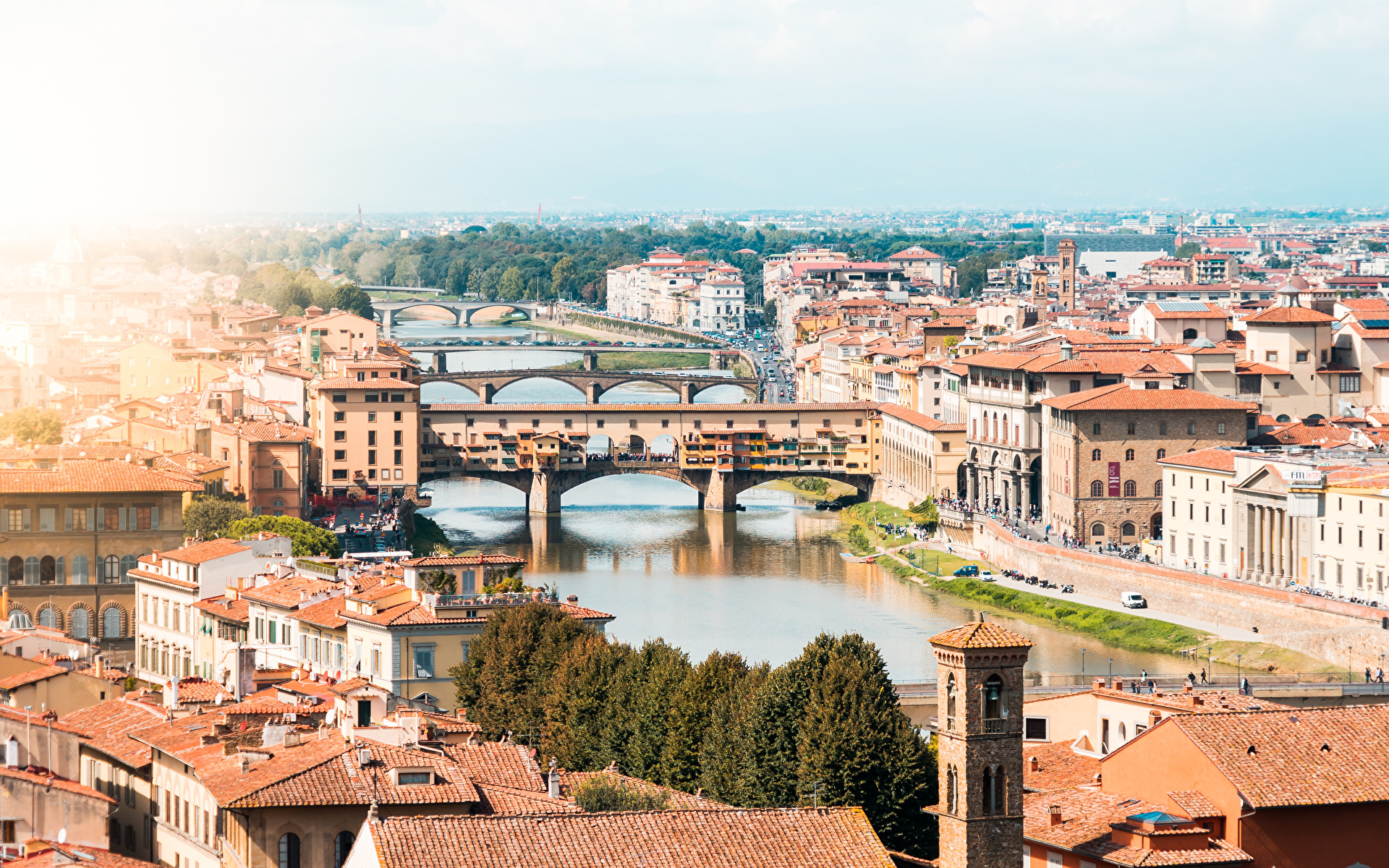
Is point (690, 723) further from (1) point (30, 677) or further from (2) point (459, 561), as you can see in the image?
(2) point (459, 561)

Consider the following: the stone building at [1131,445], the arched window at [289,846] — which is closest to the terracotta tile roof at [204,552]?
the arched window at [289,846]

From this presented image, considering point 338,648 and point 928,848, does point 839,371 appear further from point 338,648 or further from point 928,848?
point 928,848

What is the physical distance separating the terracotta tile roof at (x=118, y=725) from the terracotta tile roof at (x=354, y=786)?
2546 millimetres

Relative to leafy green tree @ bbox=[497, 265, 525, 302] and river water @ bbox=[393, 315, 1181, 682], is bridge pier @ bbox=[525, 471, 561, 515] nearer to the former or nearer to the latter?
A: river water @ bbox=[393, 315, 1181, 682]

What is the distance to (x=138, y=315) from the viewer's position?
8338 cm

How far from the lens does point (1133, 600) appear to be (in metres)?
40.5

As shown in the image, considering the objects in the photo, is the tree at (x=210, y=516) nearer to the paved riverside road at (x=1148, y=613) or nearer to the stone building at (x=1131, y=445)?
the paved riverside road at (x=1148, y=613)

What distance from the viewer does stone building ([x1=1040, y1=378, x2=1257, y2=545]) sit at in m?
47.4

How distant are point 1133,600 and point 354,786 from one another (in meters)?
26.3

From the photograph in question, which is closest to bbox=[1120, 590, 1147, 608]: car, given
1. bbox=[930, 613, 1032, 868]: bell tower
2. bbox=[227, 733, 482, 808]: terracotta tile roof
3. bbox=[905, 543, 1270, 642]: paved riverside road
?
bbox=[905, 543, 1270, 642]: paved riverside road

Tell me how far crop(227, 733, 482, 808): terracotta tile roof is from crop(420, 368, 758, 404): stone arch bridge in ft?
187

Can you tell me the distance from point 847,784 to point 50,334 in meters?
49.7

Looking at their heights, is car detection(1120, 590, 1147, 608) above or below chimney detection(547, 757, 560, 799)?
below

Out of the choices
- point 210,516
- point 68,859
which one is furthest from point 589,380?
point 68,859
